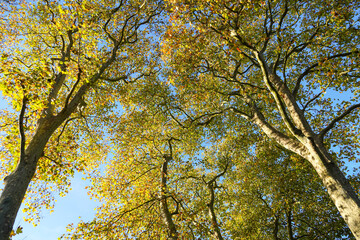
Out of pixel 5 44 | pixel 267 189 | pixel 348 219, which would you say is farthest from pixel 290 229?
pixel 5 44

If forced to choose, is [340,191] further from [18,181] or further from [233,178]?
[233,178]

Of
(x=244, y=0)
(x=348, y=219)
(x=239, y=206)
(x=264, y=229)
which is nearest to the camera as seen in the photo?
(x=348, y=219)

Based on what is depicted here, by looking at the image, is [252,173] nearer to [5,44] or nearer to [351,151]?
[351,151]

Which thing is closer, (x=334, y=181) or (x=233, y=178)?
(x=334, y=181)

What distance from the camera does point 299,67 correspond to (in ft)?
48.4

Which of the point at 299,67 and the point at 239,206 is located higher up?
the point at 299,67

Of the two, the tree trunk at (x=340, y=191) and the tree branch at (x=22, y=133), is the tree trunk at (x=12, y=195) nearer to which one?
the tree branch at (x=22, y=133)

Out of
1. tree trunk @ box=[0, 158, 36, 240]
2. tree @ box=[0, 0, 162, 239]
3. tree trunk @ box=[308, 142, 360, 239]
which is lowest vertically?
tree trunk @ box=[308, 142, 360, 239]

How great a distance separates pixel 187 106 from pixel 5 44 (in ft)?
56.1

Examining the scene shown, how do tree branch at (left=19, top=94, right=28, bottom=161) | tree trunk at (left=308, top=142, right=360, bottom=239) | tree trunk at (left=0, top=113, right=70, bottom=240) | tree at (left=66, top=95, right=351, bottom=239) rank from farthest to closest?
1. tree at (left=66, top=95, right=351, bottom=239)
2. tree branch at (left=19, top=94, right=28, bottom=161)
3. tree trunk at (left=308, top=142, right=360, bottom=239)
4. tree trunk at (left=0, top=113, right=70, bottom=240)

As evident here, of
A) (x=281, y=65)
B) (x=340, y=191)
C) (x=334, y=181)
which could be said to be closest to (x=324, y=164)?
(x=334, y=181)

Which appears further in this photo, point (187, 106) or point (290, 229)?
point (187, 106)

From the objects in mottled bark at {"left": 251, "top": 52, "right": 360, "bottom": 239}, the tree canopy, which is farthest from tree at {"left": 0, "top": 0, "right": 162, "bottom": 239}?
mottled bark at {"left": 251, "top": 52, "right": 360, "bottom": 239}

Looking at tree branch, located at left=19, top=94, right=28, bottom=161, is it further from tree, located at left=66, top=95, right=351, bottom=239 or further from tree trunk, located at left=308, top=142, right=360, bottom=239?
tree trunk, located at left=308, top=142, right=360, bottom=239
